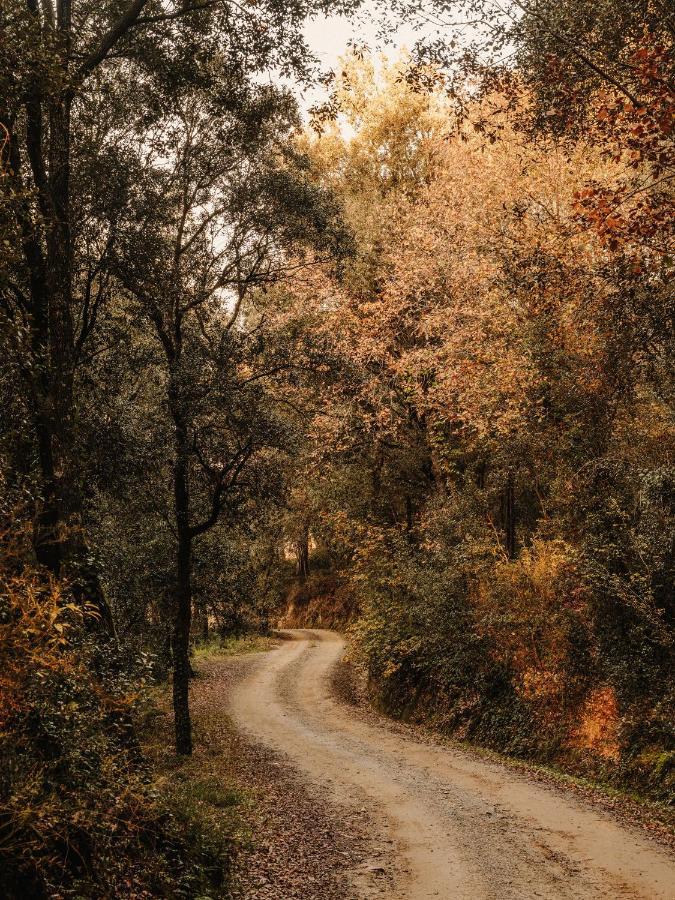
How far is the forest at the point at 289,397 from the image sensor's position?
6.56 meters

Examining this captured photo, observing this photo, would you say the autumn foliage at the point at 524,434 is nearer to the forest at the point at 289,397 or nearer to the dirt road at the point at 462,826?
the forest at the point at 289,397

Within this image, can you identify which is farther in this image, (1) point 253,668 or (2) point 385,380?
(1) point 253,668

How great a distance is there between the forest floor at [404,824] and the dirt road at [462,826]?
0.03m

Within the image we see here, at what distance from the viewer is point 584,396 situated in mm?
13602

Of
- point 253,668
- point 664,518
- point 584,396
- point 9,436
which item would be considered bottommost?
point 253,668

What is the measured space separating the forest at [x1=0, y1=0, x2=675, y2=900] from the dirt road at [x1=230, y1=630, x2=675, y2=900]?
35.8 inches

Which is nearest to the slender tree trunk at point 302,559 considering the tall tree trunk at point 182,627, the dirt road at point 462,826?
the dirt road at point 462,826

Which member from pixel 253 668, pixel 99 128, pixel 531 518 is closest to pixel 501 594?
pixel 531 518

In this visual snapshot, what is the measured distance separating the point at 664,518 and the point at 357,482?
48.9 ft

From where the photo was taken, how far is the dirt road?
7910mm

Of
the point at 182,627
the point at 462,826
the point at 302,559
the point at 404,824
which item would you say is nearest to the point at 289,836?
the point at 404,824

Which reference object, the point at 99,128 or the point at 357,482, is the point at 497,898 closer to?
the point at 99,128

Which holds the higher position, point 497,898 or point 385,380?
point 385,380

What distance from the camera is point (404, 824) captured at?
399 inches
